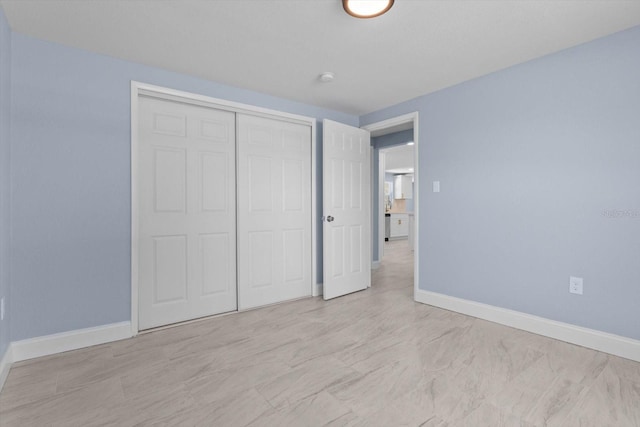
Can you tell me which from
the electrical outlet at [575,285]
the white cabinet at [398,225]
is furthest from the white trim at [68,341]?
the white cabinet at [398,225]

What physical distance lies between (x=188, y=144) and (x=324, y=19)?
1.68 meters

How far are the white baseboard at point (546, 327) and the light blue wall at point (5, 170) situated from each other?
11.8 feet

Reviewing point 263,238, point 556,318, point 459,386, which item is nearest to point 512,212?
point 556,318

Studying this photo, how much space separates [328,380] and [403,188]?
Answer: 1051cm

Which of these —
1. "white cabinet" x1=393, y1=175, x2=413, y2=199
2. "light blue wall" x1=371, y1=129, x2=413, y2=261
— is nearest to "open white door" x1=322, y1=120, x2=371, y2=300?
"light blue wall" x1=371, y1=129, x2=413, y2=261

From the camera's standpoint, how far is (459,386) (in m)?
1.85

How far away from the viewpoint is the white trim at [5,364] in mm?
1884

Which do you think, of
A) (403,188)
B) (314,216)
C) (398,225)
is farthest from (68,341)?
(403,188)

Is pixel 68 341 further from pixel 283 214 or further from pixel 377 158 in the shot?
pixel 377 158

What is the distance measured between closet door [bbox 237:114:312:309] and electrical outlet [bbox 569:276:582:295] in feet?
8.32

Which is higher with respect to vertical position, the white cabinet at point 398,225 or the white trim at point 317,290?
the white cabinet at point 398,225

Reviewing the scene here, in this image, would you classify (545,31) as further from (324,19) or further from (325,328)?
(325,328)

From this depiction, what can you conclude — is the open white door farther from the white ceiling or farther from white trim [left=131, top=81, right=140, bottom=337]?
white trim [left=131, top=81, right=140, bottom=337]

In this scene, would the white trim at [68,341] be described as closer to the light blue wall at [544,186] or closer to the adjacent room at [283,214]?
the adjacent room at [283,214]
